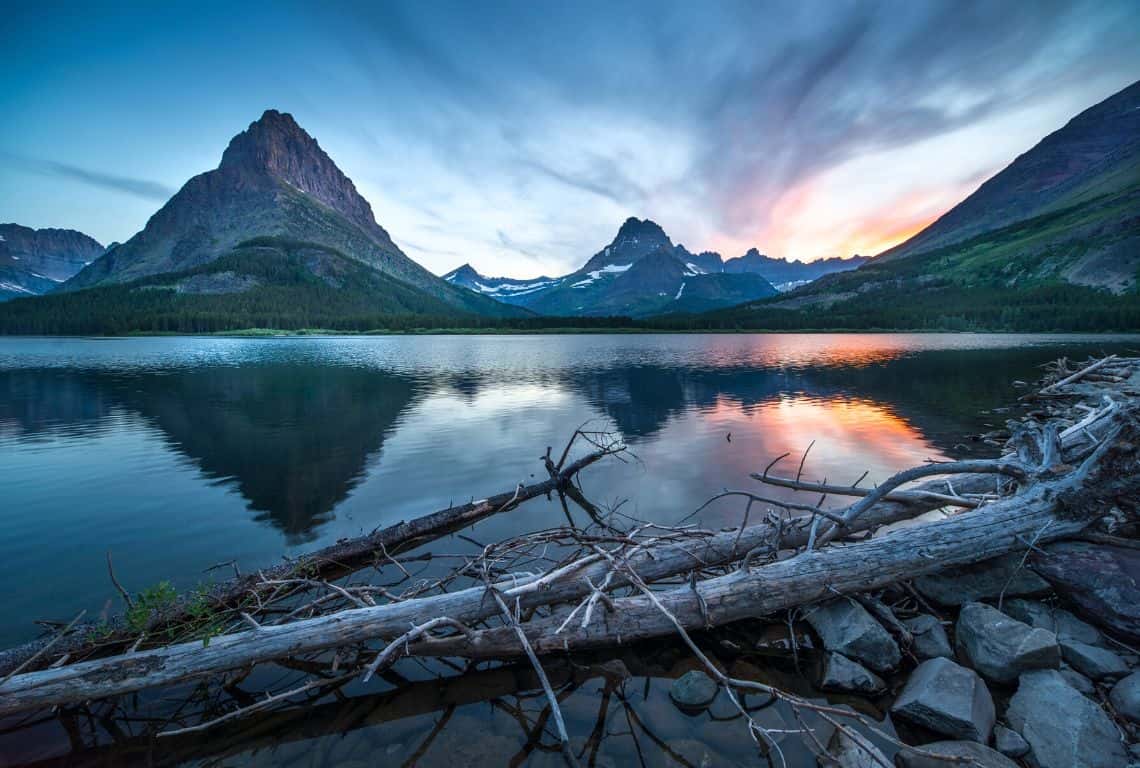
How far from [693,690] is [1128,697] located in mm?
5294

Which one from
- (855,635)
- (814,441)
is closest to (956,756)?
(855,635)

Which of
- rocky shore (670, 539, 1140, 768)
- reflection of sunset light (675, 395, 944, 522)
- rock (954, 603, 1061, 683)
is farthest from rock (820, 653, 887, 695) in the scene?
reflection of sunset light (675, 395, 944, 522)

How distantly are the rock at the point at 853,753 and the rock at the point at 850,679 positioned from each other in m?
1.11

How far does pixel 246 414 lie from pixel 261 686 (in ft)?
105

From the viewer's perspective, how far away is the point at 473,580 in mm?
10656

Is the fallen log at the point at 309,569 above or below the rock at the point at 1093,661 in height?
below

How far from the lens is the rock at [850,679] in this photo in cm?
680

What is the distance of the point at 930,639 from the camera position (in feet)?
24.4

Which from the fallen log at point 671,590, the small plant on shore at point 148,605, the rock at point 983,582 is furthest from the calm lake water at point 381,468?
the rock at point 983,582

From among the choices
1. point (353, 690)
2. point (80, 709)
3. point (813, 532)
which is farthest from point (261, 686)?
point (813, 532)

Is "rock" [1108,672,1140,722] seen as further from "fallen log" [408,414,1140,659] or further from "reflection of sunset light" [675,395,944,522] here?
"reflection of sunset light" [675,395,944,522]

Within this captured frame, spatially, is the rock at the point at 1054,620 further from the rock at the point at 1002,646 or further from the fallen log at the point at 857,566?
the fallen log at the point at 857,566

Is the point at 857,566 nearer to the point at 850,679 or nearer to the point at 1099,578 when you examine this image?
the point at 850,679

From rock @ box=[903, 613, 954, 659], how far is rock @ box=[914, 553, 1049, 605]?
0.85 metres
